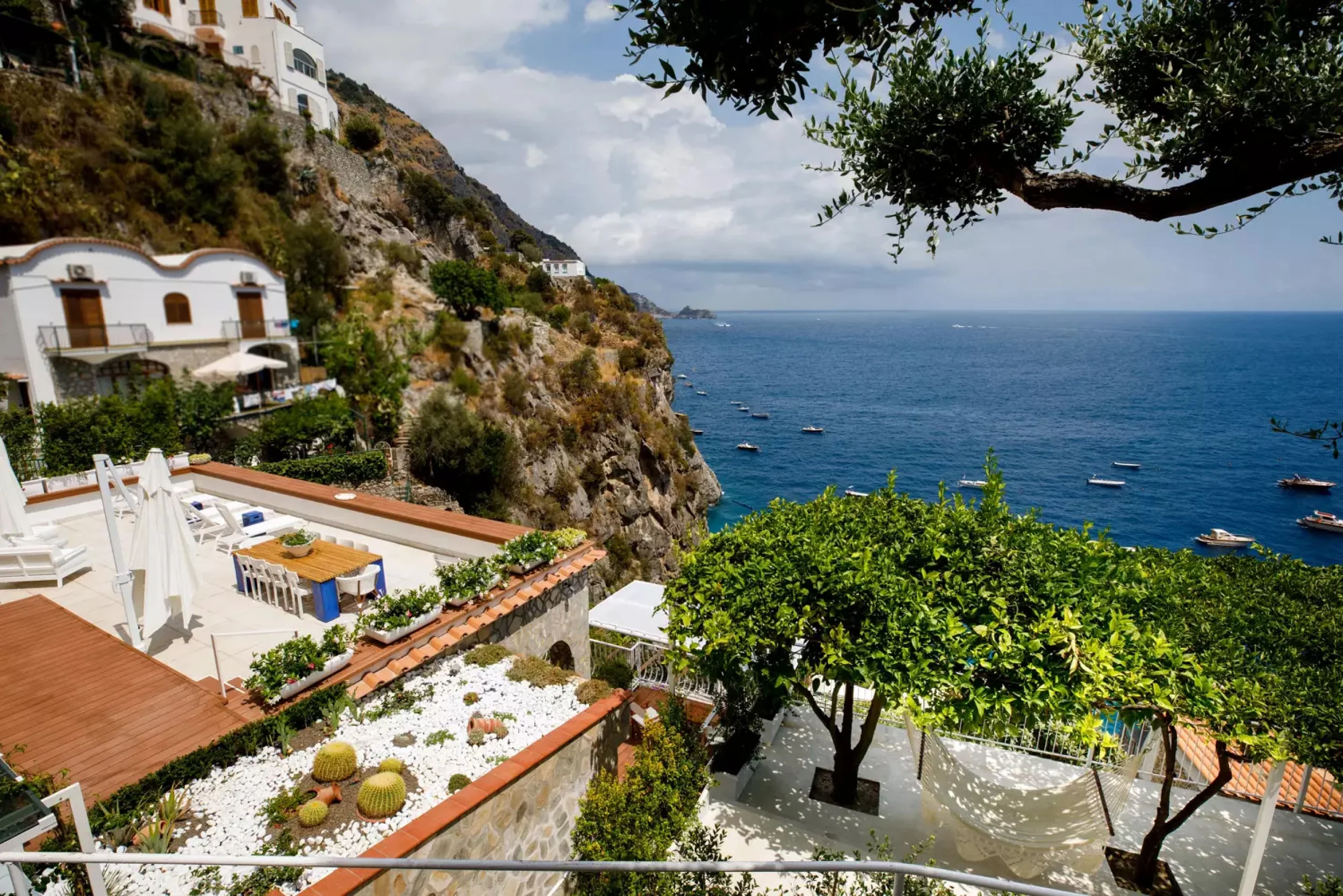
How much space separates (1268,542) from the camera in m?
40.3

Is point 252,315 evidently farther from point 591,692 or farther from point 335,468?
point 591,692

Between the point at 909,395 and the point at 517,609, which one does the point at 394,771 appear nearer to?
the point at 517,609

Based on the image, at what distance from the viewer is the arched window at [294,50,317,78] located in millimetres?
37156

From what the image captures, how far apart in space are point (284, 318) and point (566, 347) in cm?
1336

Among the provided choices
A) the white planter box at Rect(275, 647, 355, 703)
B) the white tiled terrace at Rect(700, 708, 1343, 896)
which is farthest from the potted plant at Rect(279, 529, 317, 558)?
the white tiled terrace at Rect(700, 708, 1343, 896)

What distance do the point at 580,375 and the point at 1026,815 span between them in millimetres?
28965

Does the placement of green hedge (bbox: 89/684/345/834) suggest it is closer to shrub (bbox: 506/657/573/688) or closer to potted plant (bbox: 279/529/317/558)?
shrub (bbox: 506/657/573/688)

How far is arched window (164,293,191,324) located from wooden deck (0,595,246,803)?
18.2 m

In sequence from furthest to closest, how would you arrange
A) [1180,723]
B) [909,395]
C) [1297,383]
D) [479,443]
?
[1297,383] → [909,395] → [479,443] → [1180,723]

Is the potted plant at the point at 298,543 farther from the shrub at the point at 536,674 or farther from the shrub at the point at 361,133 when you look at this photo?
the shrub at the point at 361,133

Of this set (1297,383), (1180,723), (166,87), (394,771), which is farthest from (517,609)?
(1297,383)

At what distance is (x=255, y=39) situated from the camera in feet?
117

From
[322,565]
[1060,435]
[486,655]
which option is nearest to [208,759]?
[486,655]

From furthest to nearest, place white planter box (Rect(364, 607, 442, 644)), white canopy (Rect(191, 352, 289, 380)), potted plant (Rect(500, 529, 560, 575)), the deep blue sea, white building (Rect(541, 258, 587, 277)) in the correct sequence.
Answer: white building (Rect(541, 258, 587, 277)) < the deep blue sea < white canopy (Rect(191, 352, 289, 380)) < potted plant (Rect(500, 529, 560, 575)) < white planter box (Rect(364, 607, 442, 644))
